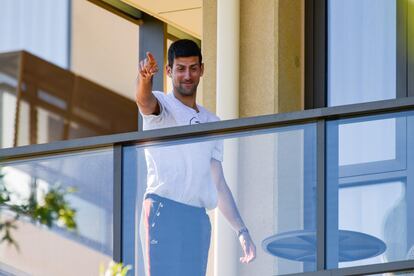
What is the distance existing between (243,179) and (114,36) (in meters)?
8.72

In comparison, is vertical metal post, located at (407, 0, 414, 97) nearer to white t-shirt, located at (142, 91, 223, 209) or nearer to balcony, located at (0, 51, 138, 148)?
white t-shirt, located at (142, 91, 223, 209)

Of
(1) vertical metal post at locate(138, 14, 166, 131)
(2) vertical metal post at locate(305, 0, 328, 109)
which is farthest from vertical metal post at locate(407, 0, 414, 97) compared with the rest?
(1) vertical metal post at locate(138, 14, 166, 131)

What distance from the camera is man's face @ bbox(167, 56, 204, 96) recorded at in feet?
48.9

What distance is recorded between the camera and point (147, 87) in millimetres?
14359

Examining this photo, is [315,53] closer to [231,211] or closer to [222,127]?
[222,127]

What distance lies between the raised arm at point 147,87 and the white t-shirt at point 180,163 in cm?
12

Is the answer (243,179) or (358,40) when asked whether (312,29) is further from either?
(243,179)

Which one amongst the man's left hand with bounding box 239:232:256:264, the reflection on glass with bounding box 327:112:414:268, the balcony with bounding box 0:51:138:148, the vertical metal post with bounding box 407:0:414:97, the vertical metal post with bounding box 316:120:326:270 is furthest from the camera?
the balcony with bounding box 0:51:138:148

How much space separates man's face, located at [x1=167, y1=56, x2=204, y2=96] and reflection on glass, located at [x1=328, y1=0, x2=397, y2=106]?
2.61 metres

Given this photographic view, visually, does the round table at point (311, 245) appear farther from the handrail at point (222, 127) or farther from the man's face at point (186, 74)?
the man's face at point (186, 74)

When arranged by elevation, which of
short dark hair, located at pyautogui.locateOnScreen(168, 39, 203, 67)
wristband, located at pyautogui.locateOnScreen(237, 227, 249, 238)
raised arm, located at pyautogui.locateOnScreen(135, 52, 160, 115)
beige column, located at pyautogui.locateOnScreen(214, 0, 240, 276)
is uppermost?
beige column, located at pyautogui.locateOnScreen(214, 0, 240, 276)

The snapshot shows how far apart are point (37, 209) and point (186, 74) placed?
1.38 meters

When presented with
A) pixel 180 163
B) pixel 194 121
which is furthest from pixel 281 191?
pixel 194 121

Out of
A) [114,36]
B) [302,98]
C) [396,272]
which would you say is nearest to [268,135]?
[396,272]
